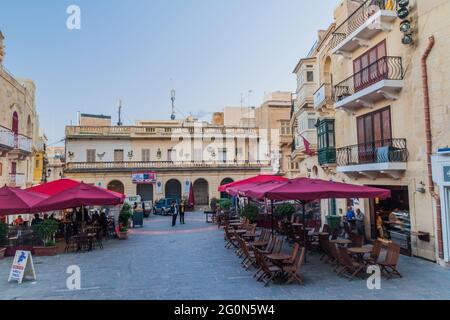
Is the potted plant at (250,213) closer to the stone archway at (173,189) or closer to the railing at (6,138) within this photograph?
the railing at (6,138)

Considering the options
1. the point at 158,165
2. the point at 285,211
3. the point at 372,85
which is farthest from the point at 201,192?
the point at 372,85

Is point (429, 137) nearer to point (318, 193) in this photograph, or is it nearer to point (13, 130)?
point (318, 193)

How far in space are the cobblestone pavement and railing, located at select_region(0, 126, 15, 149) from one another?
9.98 metres

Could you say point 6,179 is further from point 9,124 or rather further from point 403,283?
point 403,283

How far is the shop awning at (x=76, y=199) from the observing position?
12.9m

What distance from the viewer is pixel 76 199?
13180 millimetres

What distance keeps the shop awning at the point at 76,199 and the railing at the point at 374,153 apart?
1091 centimetres

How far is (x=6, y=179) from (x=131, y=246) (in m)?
11.8

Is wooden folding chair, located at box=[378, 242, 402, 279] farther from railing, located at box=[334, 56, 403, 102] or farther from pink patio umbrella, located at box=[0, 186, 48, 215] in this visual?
pink patio umbrella, located at box=[0, 186, 48, 215]

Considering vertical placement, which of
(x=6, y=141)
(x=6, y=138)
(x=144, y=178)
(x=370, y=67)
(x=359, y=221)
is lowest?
(x=359, y=221)

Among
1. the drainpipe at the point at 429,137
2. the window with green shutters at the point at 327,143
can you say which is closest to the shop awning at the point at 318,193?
the drainpipe at the point at 429,137

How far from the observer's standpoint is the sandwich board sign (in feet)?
30.6

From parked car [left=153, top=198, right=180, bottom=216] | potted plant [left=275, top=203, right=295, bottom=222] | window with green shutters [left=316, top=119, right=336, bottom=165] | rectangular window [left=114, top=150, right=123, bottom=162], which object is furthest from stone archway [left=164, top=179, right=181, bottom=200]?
window with green shutters [left=316, top=119, right=336, bottom=165]

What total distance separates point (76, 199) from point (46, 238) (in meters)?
2.04
